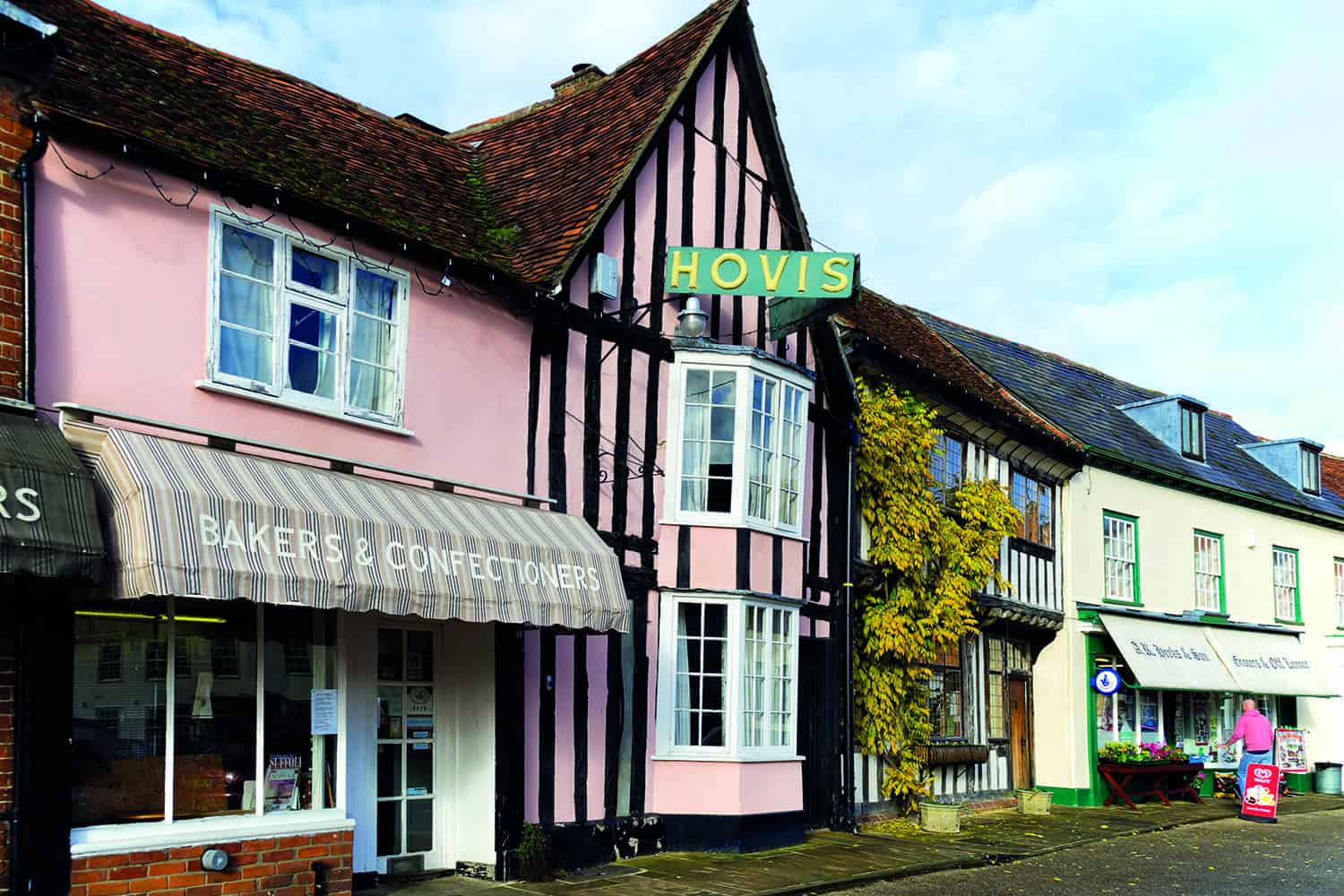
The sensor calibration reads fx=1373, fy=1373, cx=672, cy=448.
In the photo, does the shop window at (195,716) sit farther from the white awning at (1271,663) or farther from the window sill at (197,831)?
the white awning at (1271,663)

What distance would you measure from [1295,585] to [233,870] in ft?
82.3

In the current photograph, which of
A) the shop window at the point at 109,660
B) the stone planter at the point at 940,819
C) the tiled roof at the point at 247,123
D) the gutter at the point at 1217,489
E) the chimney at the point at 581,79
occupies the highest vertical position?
the chimney at the point at 581,79

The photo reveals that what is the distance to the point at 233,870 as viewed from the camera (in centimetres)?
954

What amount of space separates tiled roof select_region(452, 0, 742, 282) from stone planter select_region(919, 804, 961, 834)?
8816 mm

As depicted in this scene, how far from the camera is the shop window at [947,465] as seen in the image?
1930 centimetres

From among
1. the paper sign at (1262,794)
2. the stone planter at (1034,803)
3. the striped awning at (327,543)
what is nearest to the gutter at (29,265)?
the striped awning at (327,543)

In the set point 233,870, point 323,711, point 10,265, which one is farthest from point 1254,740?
point 10,265

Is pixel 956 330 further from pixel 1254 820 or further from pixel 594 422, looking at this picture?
pixel 594 422

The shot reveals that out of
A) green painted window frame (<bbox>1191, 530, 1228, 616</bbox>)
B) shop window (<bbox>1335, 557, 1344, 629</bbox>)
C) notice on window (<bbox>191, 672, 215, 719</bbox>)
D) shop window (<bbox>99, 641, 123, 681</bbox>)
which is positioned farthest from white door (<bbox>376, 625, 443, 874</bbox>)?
shop window (<bbox>1335, 557, 1344, 629</bbox>)

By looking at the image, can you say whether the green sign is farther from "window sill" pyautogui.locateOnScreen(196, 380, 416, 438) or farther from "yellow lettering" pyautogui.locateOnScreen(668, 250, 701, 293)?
"window sill" pyautogui.locateOnScreen(196, 380, 416, 438)

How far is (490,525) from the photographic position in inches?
444

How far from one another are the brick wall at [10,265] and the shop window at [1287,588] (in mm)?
25707

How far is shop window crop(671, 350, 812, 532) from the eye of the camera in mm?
14523

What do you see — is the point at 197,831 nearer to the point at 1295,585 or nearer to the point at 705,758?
the point at 705,758
